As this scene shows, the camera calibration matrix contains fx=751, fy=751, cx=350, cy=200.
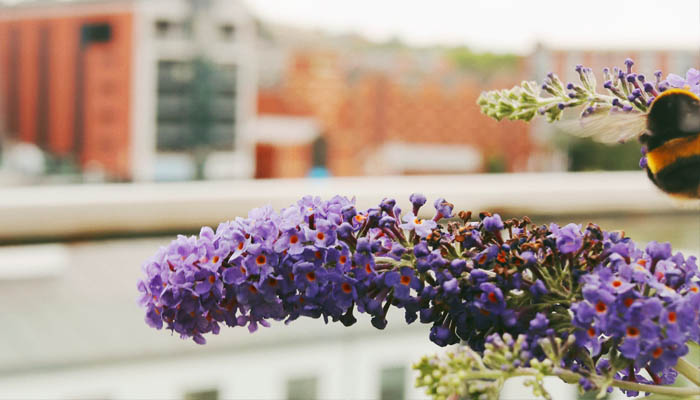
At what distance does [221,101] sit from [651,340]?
3623 centimetres

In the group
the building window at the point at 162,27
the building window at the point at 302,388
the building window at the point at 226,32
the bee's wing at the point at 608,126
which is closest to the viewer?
the bee's wing at the point at 608,126

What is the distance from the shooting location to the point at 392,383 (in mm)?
1778

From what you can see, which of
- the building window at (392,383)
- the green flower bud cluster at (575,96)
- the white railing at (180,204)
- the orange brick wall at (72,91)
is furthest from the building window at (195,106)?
the green flower bud cluster at (575,96)

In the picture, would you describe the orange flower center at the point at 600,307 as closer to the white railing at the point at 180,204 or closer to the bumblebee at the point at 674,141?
the bumblebee at the point at 674,141

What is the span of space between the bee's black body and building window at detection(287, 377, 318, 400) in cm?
129

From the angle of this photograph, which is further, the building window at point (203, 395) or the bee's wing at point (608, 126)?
the building window at point (203, 395)

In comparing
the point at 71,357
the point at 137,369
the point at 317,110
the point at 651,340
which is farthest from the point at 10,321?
the point at 317,110

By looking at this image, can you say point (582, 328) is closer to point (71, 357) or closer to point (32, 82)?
point (71, 357)

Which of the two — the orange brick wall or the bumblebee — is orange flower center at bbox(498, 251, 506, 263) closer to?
the bumblebee

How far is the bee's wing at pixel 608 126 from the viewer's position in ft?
1.89

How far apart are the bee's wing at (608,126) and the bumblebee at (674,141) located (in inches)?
0.6

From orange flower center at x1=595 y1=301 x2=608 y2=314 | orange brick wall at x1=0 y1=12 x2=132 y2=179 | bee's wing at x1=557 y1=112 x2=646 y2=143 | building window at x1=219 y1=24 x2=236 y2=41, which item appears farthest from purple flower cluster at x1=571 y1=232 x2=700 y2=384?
building window at x1=219 y1=24 x2=236 y2=41

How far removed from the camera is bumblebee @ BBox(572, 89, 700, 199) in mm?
504

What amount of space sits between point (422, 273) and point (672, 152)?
19 cm
